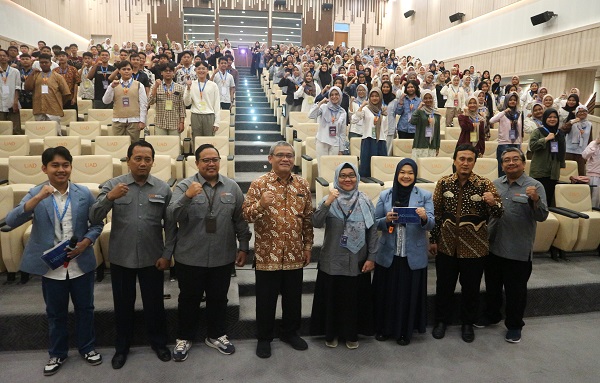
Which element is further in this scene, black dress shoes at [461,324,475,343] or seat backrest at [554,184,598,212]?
seat backrest at [554,184,598,212]

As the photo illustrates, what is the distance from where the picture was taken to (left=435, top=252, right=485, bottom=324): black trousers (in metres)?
2.93

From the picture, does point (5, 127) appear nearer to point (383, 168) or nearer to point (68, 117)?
point (68, 117)

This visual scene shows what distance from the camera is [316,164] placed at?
16.8 feet

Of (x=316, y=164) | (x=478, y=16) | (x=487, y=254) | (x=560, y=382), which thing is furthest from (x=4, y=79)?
(x=478, y=16)

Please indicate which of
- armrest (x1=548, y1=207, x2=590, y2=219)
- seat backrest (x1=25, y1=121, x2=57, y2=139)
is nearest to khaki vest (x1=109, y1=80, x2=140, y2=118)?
seat backrest (x1=25, y1=121, x2=57, y2=139)

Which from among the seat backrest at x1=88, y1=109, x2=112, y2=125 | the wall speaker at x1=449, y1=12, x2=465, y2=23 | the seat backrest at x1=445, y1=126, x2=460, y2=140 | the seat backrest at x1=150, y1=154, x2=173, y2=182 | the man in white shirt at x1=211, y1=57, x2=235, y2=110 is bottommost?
the seat backrest at x1=150, y1=154, x2=173, y2=182

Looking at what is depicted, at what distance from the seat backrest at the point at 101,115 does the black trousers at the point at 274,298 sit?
4.67 meters

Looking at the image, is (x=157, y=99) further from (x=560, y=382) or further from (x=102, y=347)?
(x=560, y=382)

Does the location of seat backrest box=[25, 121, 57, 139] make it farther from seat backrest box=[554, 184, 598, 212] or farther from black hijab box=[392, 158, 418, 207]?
seat backrest box=[554, 184, 598, 212]

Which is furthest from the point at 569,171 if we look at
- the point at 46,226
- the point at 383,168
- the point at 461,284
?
the point at 46,226

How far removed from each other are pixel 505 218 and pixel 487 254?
0.27 m

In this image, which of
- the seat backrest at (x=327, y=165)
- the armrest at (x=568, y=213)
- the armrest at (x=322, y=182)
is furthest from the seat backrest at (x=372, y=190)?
the armrest at (x=568, y=213)

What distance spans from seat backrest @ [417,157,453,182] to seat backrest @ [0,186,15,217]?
3765mm

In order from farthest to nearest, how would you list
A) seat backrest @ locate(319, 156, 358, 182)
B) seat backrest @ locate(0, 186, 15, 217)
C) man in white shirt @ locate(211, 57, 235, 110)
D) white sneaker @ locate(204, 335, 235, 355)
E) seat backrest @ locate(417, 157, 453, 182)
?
man in white shirt @ locate(211, 57, 235, 110), seat backrest @ locate(417, 157, 453, 182), seat backrest @ locate(319, 156, 358, 182), seat backrest @ locate(0, 186, 15, 217), white sneaker @ locate(204, 335, 235, 355)
